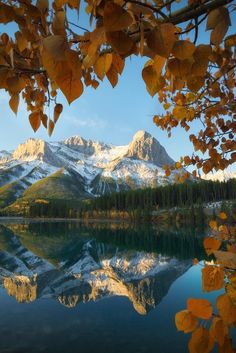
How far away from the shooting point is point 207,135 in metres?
4.93

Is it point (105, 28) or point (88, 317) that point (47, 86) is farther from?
point (88, 317)

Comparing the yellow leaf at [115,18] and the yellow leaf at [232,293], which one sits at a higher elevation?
the yellow leaf at [115,18]

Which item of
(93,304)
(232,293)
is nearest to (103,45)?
(232,293)

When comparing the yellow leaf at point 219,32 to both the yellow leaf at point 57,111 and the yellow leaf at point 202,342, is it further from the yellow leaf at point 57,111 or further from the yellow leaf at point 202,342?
the yellow leaf at point 202,342

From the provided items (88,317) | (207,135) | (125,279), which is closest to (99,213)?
(125,279)

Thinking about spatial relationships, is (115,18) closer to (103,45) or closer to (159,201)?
(103,45)

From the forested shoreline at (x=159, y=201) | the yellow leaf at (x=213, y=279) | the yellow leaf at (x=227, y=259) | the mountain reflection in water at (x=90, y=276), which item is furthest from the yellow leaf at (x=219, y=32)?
the forested shoreline at (x=159, y=201)

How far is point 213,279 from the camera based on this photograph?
6.43ft

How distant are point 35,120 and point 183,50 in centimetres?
120

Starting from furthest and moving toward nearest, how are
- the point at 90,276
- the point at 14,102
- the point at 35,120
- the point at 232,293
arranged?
the point at 90,276
the point at 232,293
the point at 35,120
the point at 14,102

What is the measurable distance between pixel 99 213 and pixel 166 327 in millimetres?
169664

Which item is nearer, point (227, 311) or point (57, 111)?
point (227, 311)

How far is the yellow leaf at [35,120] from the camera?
188 cm

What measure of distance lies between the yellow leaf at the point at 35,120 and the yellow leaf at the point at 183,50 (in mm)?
1096
